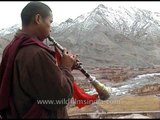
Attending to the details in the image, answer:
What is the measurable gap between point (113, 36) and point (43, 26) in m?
68.7

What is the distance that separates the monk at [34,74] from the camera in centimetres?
187

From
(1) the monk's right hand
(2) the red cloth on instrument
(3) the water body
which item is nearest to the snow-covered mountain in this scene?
(3) the water body

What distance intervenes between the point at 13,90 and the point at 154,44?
69.9 meters

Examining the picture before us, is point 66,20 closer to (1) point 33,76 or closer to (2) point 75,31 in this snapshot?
(2) point 75,31

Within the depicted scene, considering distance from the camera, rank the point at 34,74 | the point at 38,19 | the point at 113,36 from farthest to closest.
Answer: the point at 113,36, the point at 38,19, the point at 34,74

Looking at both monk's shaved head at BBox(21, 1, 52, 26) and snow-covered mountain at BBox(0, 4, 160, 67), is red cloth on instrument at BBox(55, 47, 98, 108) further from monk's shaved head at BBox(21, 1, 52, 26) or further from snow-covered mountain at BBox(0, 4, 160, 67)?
snow-covered mountain at BBox(0, 4, 160, 67)

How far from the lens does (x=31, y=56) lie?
73.9 inches

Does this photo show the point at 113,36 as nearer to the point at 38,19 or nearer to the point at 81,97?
the point at 81,97

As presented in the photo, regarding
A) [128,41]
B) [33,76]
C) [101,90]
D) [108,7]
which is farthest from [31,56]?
[108,7]

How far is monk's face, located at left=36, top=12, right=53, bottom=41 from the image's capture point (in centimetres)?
203

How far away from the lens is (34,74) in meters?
1.86

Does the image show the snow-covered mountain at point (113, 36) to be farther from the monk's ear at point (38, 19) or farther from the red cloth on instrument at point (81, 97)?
the monk's ear at point (38, 19)

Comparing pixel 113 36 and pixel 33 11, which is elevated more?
pixel 33 11

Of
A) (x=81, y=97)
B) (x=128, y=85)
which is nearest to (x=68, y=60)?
(x=81, y=97)
